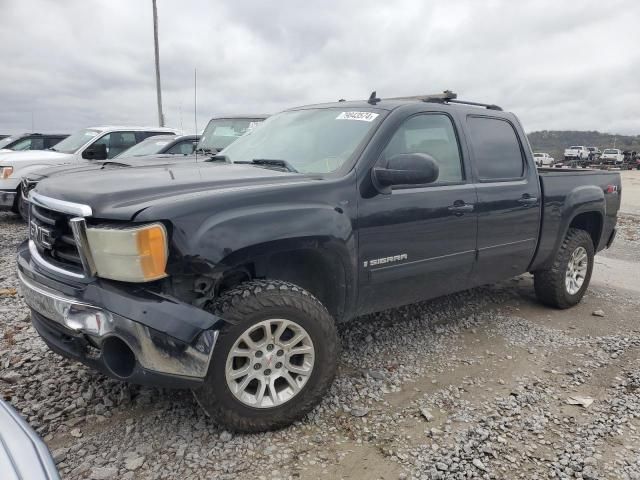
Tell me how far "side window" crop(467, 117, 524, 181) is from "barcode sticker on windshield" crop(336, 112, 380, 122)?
946 mm

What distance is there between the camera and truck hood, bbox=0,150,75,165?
8578mm

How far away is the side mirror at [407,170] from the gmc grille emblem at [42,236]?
6.10ft

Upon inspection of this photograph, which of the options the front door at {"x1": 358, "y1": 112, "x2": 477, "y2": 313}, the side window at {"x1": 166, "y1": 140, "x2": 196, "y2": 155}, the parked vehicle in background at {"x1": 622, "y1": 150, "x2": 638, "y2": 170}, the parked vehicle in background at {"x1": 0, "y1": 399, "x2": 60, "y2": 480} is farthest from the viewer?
the parked vehicle in background at {"x1": 622, "y1": 150, "x2": 638, "y2": 170}

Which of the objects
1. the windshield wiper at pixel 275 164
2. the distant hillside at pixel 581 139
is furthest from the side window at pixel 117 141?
the distant hillside at pixel 581 139

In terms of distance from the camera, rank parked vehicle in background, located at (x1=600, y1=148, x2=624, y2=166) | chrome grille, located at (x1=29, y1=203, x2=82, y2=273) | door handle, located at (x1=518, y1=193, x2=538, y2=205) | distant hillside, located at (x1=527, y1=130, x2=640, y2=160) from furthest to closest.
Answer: distant hillside, located at (x1=527, y1=130, x2=640, y2=160) → parked vehicle in background, located at (x1=600, y1=148, x2=624, y2=166) → door handle, located at (x1=518, y1=193, x2=538, y2=205) → chrome grille, located at (x1=29, y1=203, x2=82, y2=273)

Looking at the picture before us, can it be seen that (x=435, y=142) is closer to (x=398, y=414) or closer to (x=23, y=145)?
(x=398, y=414)

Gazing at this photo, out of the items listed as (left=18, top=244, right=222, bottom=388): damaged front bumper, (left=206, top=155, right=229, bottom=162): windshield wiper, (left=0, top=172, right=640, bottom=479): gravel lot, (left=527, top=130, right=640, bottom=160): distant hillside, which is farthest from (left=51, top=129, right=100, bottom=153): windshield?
(left=527, top=130, right=640, bottom=160): distant hillside

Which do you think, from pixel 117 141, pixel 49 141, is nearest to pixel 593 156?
pixel 49 141

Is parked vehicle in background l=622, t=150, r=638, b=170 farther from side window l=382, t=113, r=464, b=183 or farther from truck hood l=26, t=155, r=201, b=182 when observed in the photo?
truck hood l=26, t=155, r=201, b=182

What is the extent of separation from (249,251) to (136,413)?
118 cm

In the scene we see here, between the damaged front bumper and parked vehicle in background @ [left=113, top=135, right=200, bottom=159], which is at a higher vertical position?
parked vehicle in background @ [left=113, top=135, right=200, bottom=159]

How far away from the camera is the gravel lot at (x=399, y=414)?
2.47 meters

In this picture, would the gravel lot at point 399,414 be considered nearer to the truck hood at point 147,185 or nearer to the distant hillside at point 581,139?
the truck hood at point 147,185

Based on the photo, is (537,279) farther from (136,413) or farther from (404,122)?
(136,413)
